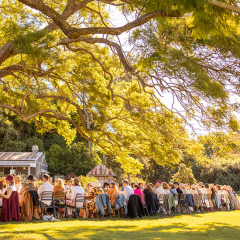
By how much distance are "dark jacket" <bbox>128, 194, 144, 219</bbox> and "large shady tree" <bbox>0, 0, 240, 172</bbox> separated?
5.92 feet

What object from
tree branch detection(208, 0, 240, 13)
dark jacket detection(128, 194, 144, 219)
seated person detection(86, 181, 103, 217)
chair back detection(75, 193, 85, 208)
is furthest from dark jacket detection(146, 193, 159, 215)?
tree branch detection(208, 0, 240, 13)

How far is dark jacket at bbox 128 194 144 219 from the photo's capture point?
33.4 feet

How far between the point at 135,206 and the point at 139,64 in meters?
6.38

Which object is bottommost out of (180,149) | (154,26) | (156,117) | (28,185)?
(28,185)

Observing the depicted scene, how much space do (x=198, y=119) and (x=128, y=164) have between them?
5064 mm

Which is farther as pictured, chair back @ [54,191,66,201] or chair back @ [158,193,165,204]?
chair back @ [158,193,165,204]

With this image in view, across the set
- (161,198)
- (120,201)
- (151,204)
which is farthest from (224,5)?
(161,198)

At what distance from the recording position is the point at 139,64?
5387mm

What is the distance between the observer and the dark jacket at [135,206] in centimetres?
1020

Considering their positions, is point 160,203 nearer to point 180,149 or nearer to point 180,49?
point 180,149

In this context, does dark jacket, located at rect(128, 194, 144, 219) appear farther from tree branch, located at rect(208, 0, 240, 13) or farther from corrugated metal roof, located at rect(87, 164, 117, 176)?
corrugated metal roof, located at rect(87, 164, 117, 176)

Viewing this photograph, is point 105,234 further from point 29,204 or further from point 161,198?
point 161,198

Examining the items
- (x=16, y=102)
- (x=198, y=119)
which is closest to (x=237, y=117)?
(x=198, y=119)

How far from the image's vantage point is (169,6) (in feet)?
14.4
